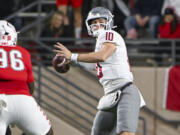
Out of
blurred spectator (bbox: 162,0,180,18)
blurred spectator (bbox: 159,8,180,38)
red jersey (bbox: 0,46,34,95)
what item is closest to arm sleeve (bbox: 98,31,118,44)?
red jersey (bbox: 0,46,34,95)

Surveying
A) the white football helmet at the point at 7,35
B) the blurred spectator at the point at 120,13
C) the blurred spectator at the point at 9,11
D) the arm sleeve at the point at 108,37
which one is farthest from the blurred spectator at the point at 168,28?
the white football helmet at the point at 7,35

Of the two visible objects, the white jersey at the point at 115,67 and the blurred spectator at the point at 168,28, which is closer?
the white jersey at the point at 115,67

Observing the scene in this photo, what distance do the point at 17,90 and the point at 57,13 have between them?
471 centimetres

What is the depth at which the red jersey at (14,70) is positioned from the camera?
7234mm

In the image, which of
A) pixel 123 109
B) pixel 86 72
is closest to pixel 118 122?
pixel 123 109

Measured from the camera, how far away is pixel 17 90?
23.8 feet

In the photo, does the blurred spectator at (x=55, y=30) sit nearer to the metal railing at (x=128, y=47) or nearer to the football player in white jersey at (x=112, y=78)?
the metal railing at (x=128, y=47)

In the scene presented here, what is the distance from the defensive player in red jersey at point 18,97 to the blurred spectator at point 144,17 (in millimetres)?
5023

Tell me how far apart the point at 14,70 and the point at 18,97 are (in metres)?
0.31

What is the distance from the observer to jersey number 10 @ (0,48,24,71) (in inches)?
287

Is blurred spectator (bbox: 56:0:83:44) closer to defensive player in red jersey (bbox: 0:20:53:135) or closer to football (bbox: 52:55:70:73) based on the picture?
football (bbox: 52:55:70:73)

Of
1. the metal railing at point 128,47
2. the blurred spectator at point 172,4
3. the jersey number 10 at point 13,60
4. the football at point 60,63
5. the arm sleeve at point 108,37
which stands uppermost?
the blurred spectator at point 172,4

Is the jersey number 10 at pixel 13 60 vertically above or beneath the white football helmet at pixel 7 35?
beneath

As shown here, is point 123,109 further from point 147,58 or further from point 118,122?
point 147,58
